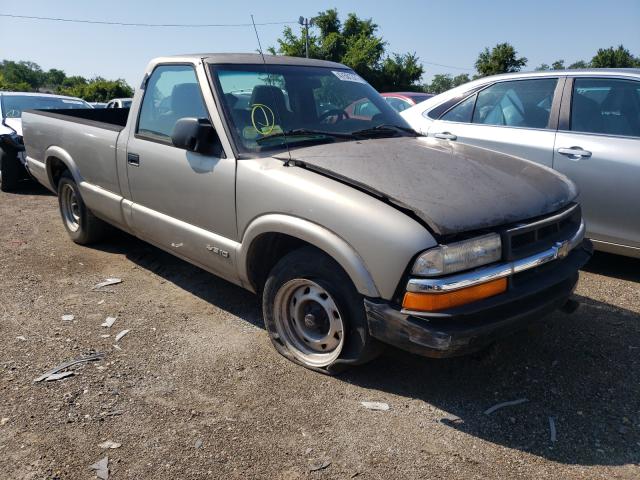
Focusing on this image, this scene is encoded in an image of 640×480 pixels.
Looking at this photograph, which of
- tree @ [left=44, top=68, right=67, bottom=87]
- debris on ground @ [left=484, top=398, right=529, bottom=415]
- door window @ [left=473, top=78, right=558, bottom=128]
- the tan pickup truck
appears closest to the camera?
the tan pickup truck

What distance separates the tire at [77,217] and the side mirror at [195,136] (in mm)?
2200

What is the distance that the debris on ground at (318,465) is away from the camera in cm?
239

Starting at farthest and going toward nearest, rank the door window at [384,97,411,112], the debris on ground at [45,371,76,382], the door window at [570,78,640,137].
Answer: the door window at [384,97,411,112] → the door window at [570,78,640,137] → the debris on ground at [45,371,76,382]

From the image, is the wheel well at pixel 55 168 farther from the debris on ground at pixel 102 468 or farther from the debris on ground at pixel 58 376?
the debris on ground at pixel 102 468

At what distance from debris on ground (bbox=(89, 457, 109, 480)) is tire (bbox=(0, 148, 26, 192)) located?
23.7 feet

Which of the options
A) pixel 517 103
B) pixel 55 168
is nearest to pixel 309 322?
pixel 517 103

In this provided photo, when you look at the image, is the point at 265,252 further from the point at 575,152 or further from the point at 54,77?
the point at 54,77

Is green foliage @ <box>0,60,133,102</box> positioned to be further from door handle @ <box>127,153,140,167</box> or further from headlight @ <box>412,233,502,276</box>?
headlight @ <box>412,233,502,276</box>

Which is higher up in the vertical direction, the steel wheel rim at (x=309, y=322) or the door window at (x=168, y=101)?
the door window at (x=168, y=101)

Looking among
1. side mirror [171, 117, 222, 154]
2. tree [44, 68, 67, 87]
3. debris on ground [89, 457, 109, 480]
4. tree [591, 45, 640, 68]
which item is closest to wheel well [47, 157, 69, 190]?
side mirror [171, 117, 222, 154]

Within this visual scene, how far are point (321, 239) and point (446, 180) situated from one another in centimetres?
76

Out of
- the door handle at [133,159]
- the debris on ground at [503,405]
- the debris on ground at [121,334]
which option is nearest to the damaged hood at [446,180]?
the debris on ground at [503,405]

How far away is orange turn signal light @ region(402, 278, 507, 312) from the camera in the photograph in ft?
8.02

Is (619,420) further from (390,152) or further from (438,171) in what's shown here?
(390,152)
